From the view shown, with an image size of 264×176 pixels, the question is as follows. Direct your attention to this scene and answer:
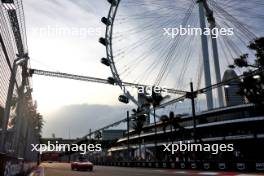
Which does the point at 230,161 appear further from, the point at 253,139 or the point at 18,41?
the point at 253,139

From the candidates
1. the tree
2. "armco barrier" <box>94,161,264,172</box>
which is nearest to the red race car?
"armco barrier" <box>94,161,264,172</box>

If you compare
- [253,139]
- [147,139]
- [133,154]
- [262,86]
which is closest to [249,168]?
[262,86]

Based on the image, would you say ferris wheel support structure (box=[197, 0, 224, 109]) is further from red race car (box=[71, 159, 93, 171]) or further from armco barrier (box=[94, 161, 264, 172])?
red race car (box=[71, 159, 93, 171])

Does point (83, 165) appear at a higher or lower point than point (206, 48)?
lower

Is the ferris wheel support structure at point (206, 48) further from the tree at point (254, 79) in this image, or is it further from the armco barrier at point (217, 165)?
the armco barrier at point (217, 165)

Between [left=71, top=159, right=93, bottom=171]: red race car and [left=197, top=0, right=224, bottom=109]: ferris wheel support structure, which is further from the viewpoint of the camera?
[left=197, top=0, right=224, bottom=109]: ferris wheel support structure

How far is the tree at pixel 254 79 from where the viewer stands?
34469 mm

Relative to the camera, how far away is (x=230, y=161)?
29094mm

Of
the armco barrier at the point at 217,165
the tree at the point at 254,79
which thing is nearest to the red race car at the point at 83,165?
the armco barrier at the point at 217,165

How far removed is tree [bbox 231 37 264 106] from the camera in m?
34.5

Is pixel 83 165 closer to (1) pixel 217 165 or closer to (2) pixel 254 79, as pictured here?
(1) pixel 217 165

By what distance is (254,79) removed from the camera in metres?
35.5

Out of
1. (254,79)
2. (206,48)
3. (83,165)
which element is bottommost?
(83,165)

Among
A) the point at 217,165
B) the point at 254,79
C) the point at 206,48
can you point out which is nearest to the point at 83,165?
the point at 217,165
